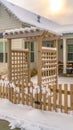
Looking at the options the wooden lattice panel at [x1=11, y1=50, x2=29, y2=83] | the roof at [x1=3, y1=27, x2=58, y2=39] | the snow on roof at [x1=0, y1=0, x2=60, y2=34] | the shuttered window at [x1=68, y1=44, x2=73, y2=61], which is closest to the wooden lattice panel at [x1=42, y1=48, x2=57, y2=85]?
the roof at [x1=3, y1=27, x2=58, y2=39]

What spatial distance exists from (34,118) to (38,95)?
0.87 meters

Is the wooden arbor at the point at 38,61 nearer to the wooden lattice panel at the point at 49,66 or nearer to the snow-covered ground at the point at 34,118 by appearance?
the wooden lattice panel at the point at 49,66

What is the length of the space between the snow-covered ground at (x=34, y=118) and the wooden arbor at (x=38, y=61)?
36.9 inches

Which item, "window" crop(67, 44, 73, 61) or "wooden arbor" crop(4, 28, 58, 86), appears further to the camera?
"window" crop(67, 44, 73, 61)

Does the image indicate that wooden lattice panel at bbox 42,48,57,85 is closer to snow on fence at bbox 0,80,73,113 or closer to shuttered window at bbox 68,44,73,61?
snow on fence at bbox 0,80,73,113

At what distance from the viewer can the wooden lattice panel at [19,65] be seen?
7.54 meters

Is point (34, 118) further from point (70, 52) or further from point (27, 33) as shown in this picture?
point (70, 52)

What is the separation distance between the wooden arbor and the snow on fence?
31 cm

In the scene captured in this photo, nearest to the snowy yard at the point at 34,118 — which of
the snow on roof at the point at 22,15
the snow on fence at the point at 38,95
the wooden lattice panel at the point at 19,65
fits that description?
the snow on fence at the point at 38,95

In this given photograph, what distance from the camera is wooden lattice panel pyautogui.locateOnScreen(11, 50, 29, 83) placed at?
7.54 meters

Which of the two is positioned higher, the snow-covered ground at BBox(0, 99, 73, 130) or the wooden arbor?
the wooden arbor

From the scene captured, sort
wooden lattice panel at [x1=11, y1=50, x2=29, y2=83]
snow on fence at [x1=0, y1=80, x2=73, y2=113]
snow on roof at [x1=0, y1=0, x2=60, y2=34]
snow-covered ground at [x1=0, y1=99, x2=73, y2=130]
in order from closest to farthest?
snow-covered ground at [x1=0, y1=99, x2=73, y2=130]
snow on fence at [x1=0, y1=80, x2=73, y2=113]
wooden lattice panel at [x1=11, y1=50, x2=29, y2=83]
snow on roof at [x1=0, y1=0, x2=60, y2=34]

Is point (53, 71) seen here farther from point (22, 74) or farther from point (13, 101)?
point (13, 101)

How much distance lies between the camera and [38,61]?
246 inches
